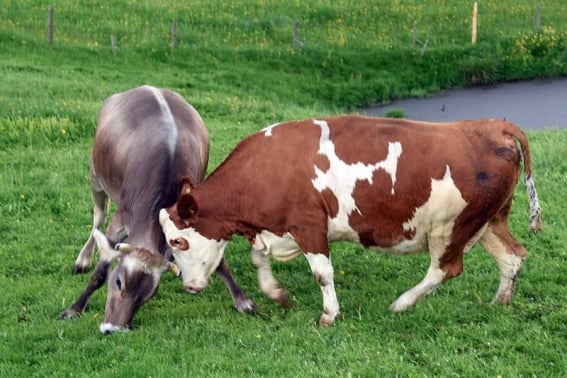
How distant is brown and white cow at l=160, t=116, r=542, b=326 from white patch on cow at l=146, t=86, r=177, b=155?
0.71 m

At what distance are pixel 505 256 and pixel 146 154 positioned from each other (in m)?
3.68

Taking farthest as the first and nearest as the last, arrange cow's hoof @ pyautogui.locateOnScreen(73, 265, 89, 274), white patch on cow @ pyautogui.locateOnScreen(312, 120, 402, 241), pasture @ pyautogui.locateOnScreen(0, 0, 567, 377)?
cow's hoof @ pyautogui.locateOnScreen(73, 265, 89, 274) → white patch on cow @ pyautogui.locateOnScreen(312, 120, 402, 241) → pasture @ pyautogui.locateOnScreen(0, 0, 567, 377)

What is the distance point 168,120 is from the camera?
8672mm

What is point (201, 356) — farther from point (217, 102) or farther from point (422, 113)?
point (422, 113)

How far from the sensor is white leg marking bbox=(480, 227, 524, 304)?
25.1ft

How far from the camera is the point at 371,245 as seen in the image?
24.6ft

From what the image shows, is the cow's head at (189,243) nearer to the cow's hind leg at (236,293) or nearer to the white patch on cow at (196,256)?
the white patch on cow at (196,256)

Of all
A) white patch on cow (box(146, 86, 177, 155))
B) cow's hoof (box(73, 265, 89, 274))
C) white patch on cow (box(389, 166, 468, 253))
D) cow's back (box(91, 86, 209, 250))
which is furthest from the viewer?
cow's hoof (box(73, 265, 89, 274))

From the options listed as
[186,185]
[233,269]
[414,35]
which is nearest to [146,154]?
[186,185]

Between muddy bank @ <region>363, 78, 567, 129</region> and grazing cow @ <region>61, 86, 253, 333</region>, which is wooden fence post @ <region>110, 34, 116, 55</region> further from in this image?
grazing cow @ <region>61, 86, 253, 333</region>

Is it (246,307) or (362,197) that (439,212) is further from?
(246,307)

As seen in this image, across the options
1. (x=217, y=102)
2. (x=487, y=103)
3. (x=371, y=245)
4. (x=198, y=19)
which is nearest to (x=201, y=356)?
(x=371, y=245)

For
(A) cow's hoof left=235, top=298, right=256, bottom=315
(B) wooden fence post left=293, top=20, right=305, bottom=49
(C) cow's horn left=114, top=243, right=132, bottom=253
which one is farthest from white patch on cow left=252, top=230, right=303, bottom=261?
(B) wooden fence post left=293, top=20, right=305, bottom=49

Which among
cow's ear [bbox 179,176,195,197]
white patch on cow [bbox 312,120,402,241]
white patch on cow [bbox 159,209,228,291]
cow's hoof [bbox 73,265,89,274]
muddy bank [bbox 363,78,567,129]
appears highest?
white patch on cow [bbox 312,120,402,241]
